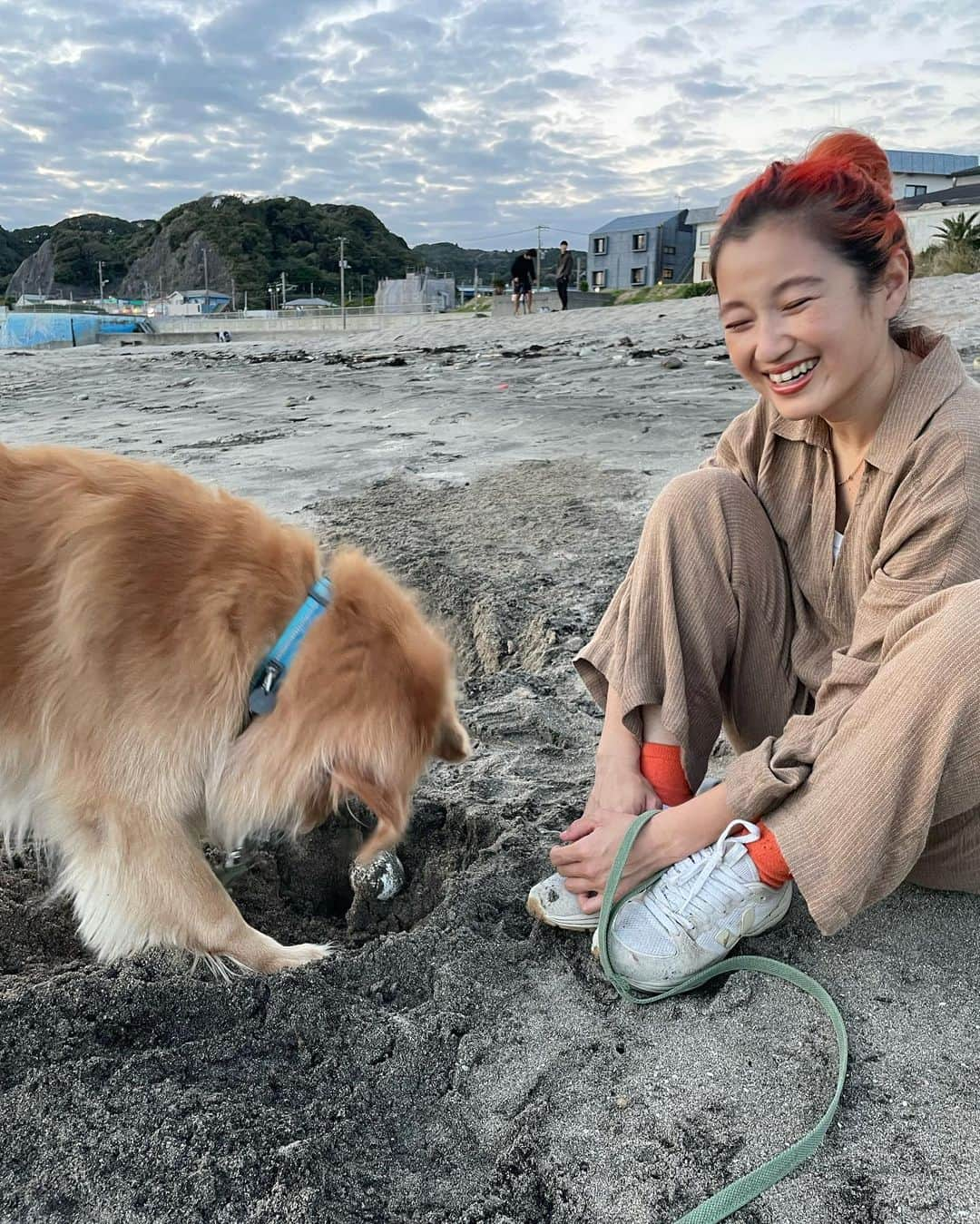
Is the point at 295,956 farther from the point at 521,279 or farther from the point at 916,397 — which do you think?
the point at 521,279

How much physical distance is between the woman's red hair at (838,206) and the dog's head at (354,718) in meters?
1.05

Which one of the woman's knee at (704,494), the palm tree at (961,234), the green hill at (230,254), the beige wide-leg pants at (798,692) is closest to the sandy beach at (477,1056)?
the beige wide-leg pants at (798,692)

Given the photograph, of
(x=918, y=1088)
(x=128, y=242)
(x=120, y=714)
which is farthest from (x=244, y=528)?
(x=128, y=242)

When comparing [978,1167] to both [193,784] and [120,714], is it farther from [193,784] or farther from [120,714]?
[120,714]

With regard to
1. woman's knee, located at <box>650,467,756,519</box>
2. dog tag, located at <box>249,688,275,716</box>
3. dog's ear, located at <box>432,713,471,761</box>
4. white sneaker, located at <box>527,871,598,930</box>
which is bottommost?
white sneaker, located at <box>527,871,598,930</box>

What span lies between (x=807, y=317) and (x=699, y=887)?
1.11 meters

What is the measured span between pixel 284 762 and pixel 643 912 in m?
0.77

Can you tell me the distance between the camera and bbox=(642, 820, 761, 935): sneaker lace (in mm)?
1767

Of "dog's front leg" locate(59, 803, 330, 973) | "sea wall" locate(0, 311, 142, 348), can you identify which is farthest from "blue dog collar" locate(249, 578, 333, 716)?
"sea wall" locate(0, 311, 142, 348)

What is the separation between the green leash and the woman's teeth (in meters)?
0.91

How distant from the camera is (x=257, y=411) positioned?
8.56 metres

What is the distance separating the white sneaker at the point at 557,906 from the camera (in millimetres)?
1913

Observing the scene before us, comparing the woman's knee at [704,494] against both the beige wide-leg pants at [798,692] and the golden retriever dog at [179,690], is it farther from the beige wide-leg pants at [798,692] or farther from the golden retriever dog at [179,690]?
the golden retriever dog at [179,690]

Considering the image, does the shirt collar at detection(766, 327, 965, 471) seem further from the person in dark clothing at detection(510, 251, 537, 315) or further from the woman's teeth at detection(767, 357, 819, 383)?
the person in dark clothing at detection(510, 251, 537, 315)
